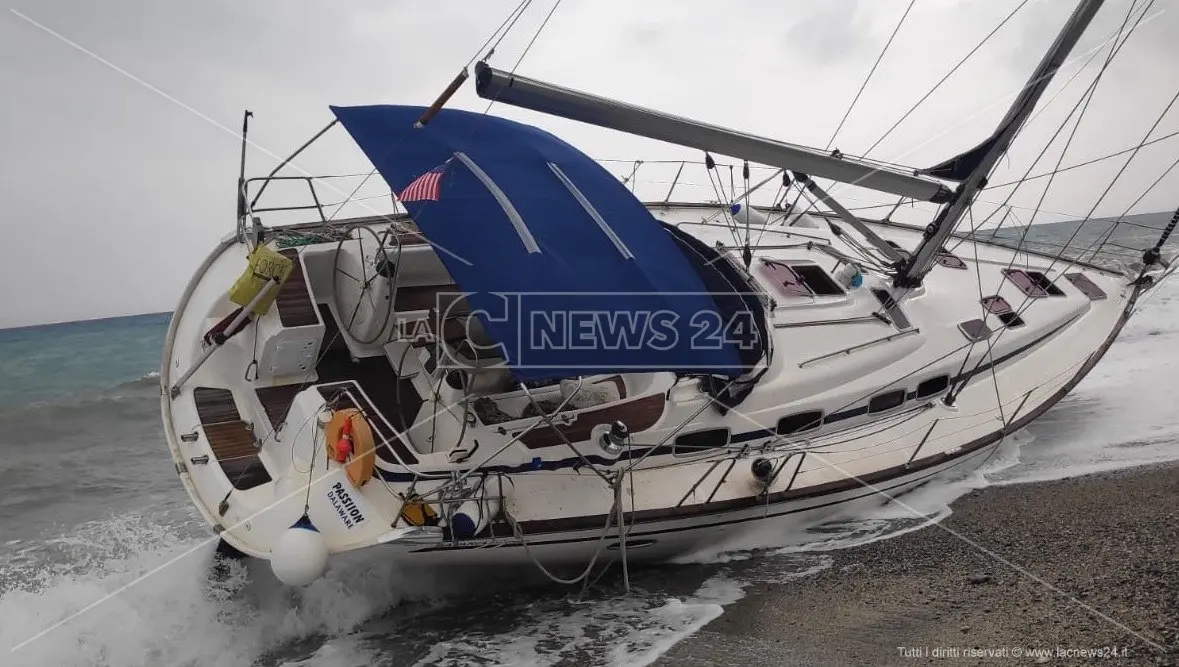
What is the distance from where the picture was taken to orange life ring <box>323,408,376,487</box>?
4715 millimetres

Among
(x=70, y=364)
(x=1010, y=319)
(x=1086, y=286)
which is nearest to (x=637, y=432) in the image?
(x=1010, y=319)

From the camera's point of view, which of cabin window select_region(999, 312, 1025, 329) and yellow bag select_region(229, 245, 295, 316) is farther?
cabin window select_region(999, 312, 1025, 329)

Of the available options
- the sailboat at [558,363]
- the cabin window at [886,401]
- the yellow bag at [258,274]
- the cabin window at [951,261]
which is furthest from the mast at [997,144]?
the yellow bag at [258,274]

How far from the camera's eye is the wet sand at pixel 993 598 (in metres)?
3.84

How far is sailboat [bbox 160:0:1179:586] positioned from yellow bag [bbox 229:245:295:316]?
3 centimetres

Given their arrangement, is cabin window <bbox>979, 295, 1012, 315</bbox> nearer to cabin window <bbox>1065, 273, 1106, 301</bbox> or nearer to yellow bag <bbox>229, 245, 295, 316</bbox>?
cabin window <bbox>1065, 273, 1106, 301</bbox>

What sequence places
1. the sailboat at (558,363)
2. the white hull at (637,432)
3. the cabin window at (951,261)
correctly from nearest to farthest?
the sailboat at (558,363), the white hull at (637,432), the cabin window at (951,261)

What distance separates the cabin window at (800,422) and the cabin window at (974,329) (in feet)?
7.98

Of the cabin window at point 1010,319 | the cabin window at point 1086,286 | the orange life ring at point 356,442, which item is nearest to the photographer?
the orange life ring at point 356,442

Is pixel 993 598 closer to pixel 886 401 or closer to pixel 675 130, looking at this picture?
pixel 886 401

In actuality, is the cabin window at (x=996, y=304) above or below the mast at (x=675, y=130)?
below

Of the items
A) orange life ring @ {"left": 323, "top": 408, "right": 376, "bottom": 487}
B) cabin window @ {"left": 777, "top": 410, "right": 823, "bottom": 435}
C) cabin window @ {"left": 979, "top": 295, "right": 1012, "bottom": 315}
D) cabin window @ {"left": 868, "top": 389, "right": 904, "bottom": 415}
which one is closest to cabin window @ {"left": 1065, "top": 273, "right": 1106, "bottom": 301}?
cabin window @ {"left": 979, "top": 295, "right": 1012, "bottom": 315}

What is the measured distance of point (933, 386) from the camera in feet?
23.8

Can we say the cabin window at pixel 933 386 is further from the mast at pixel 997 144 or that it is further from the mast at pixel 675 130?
the mast at pixel 675 130
